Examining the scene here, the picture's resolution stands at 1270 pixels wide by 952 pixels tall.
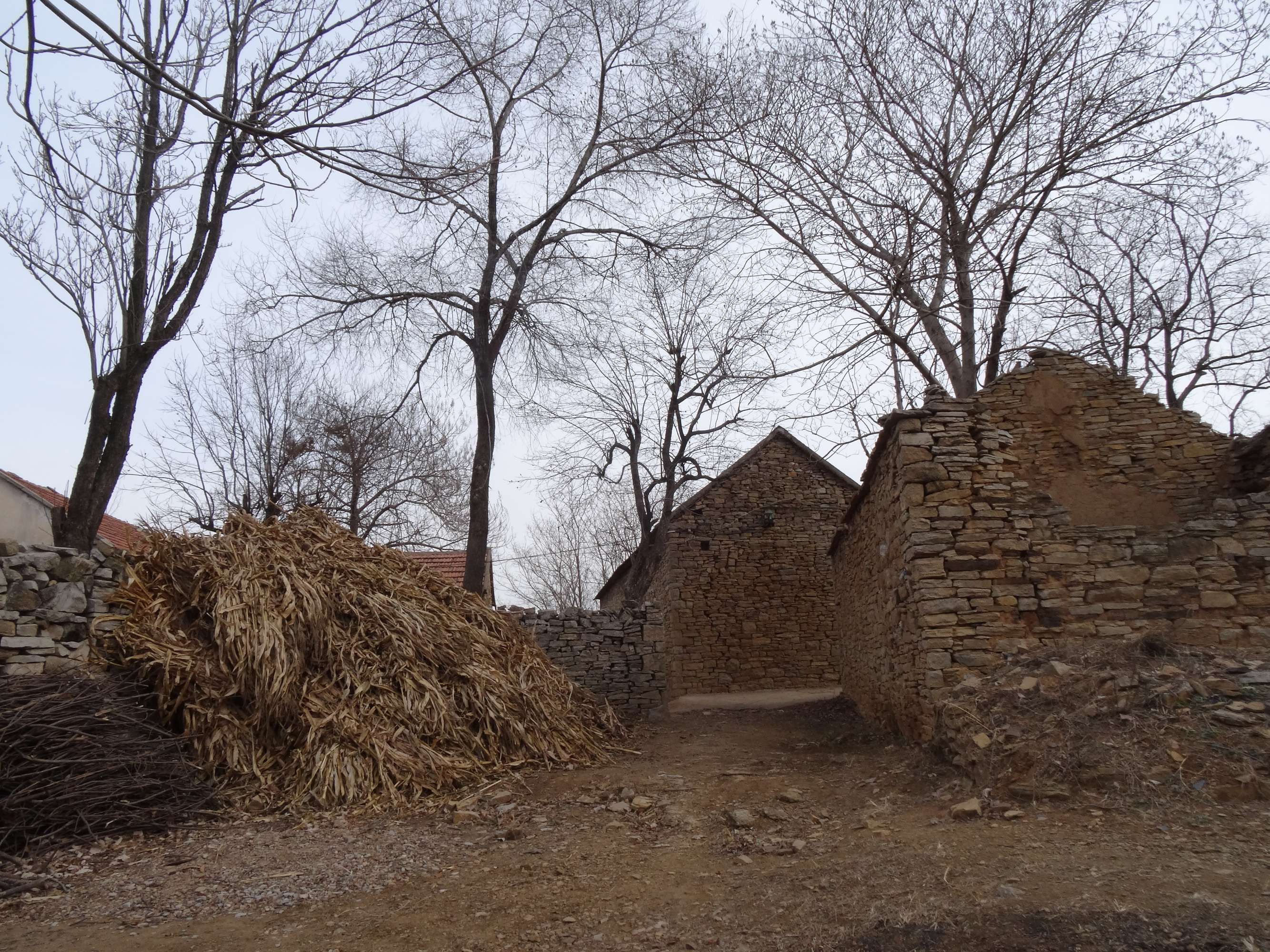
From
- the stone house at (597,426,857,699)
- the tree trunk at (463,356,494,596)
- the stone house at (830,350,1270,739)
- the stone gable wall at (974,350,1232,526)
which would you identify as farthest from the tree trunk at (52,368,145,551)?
the stone house at (597,426,857,699)

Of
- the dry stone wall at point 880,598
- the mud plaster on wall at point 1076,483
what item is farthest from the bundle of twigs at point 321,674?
the mud plaster on wall at point 1076,483

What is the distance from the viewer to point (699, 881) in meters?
4.64

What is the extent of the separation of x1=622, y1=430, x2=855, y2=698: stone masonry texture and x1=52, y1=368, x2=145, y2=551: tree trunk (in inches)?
445

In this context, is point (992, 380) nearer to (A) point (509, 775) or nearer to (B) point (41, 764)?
(A) point (509, 775)

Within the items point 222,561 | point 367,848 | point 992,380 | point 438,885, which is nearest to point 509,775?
point 367,848

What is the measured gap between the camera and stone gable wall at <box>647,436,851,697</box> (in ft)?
58.5

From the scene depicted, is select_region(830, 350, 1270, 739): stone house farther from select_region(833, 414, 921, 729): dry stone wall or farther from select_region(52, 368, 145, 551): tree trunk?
select_region(52, 368, 145, 551): tree trunk

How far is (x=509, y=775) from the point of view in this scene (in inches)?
288

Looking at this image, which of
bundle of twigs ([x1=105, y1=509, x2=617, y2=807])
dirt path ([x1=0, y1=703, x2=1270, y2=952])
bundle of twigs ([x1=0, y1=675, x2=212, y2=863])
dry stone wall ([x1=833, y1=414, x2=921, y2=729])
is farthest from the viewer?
dry stone wall ([x1=833, y1=414, x2=921, y2=729])

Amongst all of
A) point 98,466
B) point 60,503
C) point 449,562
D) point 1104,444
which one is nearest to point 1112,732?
point 1104,444

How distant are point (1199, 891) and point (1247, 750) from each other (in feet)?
5.95

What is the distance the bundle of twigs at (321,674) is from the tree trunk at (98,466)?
2.63ft

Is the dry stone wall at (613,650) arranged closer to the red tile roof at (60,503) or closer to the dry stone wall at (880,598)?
the dry stone wall at (880,598)

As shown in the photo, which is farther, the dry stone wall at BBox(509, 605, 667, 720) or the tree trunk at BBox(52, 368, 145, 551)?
the dry stone wall at BBox(509, 605, 667, 720)
